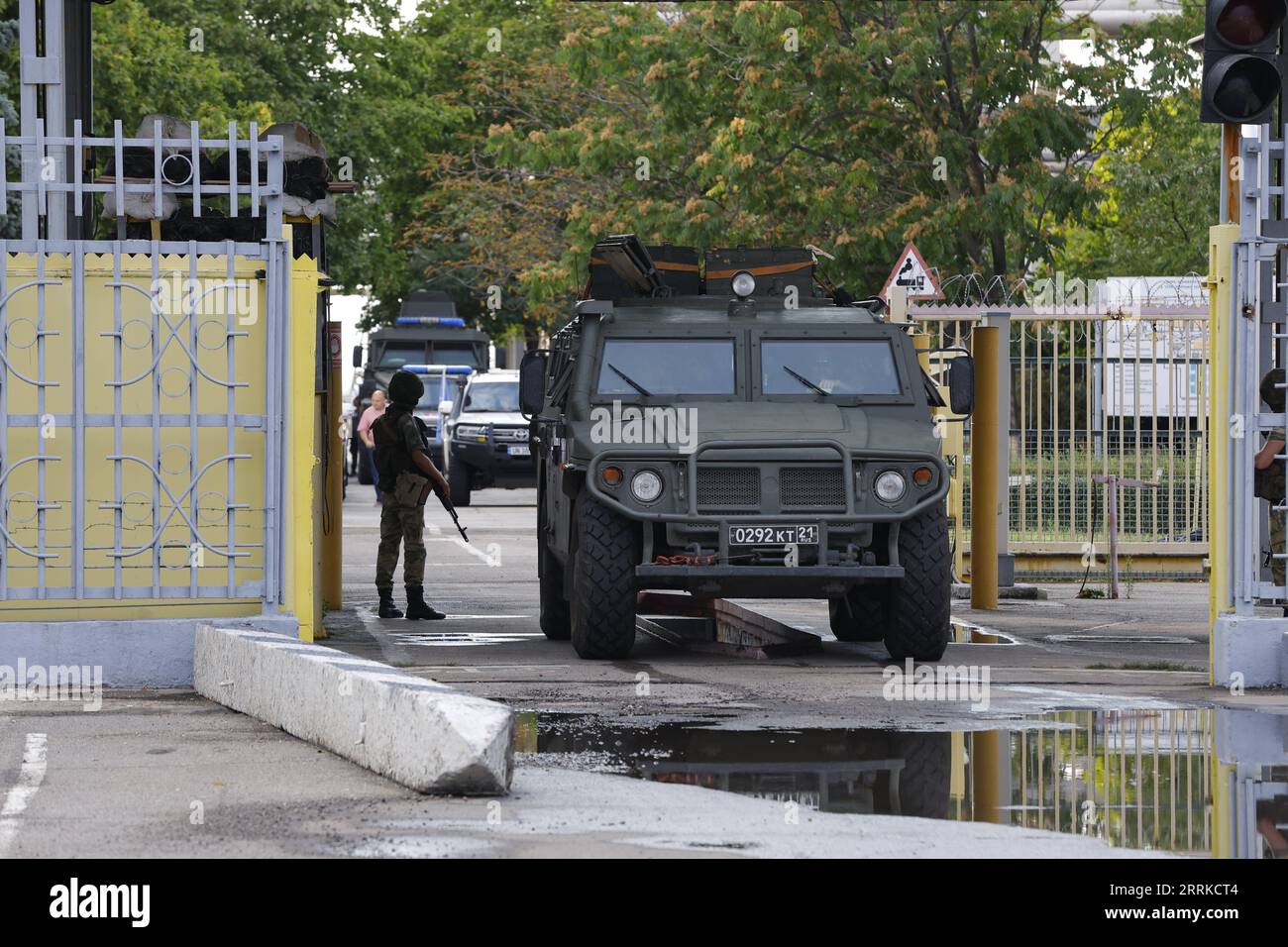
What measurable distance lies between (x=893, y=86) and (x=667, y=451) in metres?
15.7

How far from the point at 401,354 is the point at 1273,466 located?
1298 inches

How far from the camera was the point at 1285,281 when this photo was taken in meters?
11.4

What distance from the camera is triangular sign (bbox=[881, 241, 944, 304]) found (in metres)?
19.2

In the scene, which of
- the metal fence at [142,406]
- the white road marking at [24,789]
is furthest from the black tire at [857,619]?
the white road marking at [24,789]

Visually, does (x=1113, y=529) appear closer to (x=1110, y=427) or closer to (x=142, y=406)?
(x=1110, y=427)

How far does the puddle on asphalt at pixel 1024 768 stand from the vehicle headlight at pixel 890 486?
246cm

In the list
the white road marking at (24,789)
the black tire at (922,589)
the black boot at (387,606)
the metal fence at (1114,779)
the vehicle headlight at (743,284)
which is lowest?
the metal fence at (1114,779)

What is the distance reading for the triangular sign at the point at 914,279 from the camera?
19205 mm

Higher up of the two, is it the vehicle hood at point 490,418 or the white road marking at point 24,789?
the vehicle hood at point 490,418

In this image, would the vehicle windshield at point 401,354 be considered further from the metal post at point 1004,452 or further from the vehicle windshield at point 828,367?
the vehicle windshield at point 828,367

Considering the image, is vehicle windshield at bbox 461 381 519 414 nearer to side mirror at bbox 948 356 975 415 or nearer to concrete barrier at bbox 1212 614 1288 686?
side mirror at bbox 948 356 975 415

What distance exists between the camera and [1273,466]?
37.6 feet

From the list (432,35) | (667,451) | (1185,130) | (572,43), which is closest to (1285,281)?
(667,451)
